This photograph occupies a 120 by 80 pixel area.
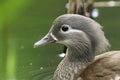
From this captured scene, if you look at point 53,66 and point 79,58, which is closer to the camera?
point 79,58

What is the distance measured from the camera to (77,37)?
186 inches

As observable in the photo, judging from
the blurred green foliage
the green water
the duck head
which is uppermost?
the blurred green foliage

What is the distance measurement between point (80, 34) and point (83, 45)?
0.49 ft

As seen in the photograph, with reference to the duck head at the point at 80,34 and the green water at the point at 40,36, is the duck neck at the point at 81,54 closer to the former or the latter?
the duck head at the point at 80,34

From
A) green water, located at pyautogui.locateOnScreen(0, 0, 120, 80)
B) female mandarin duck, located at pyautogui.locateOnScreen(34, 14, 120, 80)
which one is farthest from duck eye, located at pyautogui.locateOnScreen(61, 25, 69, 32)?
→ green water, located at pyautogui.locateOnScreen(0, 0, 120, 80)

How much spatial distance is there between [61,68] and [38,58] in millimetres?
1753

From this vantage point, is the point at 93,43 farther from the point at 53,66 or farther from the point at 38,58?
Answer: the point at 38,58

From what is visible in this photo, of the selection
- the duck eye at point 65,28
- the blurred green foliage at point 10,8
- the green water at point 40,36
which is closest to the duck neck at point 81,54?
the duck eye at point 65,28

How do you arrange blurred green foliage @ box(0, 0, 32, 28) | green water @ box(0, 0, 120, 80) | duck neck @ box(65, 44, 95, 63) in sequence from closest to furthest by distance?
blurred green foliage @ box(0, 0, 32, 28) → duck neck @ box(65, 44, 95, 63) → green water @ box(0, 0, 120, 80)

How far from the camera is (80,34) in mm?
4688

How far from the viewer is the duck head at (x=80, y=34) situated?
4.63 m

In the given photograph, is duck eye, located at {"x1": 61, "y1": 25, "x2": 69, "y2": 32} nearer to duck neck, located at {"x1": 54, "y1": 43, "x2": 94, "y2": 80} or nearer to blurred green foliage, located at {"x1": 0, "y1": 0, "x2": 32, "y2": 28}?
duck neck, located at {"x1": 54, "y1": 43, "x2": 94, "y2": 80}

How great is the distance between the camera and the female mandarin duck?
442 centimetres

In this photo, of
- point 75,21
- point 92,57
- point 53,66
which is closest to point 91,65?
point 92,57
